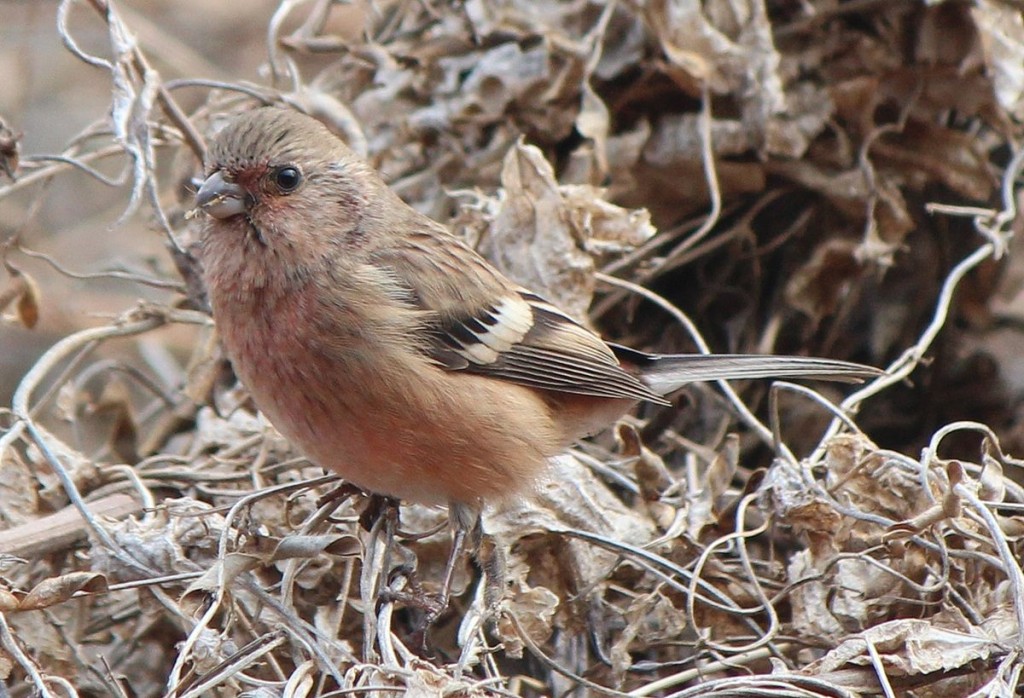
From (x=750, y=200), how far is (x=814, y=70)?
0.58 m

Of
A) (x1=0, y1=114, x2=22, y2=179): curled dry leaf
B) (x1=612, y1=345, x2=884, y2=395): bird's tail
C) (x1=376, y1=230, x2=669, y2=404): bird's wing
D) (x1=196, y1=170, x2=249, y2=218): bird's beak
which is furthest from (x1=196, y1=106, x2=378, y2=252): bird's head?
(x1=612, y1=345, x2=884, y2=395): bird's tail

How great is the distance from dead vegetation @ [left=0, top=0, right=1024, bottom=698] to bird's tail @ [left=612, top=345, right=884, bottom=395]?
5.5 inches

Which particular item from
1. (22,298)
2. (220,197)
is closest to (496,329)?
(220,197)

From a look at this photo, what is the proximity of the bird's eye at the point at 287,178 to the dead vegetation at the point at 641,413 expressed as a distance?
1.31 ft

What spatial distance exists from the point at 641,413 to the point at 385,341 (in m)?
1.46

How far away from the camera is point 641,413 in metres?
4.80

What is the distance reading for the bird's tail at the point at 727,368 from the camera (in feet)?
13.1

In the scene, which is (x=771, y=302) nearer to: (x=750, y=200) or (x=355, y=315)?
(x=750, y=200)

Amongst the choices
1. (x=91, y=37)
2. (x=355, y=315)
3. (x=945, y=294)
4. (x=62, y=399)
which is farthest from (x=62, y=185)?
(x=945, y=294)

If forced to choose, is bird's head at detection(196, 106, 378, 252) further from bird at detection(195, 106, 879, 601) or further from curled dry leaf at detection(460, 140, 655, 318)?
curled dry leaf at detection(460, 140, 655, 318)

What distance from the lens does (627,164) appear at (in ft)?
15.6

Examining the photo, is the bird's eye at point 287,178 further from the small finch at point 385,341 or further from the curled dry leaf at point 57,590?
the curled dry leaf at point 57,590

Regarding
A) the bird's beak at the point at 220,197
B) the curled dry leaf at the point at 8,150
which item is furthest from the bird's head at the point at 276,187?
the curled dry leaf at the point at 8,150

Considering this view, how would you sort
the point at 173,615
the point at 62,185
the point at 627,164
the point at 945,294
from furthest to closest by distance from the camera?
the point at 62,185, the point at 627,164, the point at 945,294, the point at 173,615
